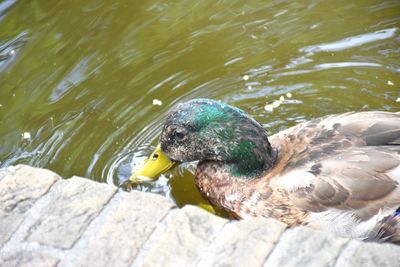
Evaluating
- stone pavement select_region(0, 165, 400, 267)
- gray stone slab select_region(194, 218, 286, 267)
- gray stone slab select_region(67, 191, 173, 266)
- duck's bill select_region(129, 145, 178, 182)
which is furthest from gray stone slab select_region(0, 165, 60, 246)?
duck's bill select_region(129, 145, 178, 182)

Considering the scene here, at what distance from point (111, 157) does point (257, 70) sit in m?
1.55

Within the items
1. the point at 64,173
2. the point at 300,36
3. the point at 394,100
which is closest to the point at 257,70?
the point at 300,36

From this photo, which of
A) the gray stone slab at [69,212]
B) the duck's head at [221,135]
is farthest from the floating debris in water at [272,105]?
the gray stone slab at [69,212]

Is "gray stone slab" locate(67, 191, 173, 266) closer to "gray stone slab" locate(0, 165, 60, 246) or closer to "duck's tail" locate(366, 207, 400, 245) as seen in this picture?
"gray stone slab" locate(0, 165, 60, 246)

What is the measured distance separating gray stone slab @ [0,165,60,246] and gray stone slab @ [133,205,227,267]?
58cm

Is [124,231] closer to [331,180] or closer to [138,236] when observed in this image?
[138,236]

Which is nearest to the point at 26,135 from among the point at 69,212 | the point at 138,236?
the point at 69,212

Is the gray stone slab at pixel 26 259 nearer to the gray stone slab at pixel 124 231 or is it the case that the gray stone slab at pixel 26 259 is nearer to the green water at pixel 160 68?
the gray stone slab at pixel 124 231

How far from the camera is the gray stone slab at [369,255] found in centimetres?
204

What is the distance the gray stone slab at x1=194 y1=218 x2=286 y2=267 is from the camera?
2.19 metres

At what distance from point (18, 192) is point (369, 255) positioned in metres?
1.50

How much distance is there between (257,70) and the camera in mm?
5305

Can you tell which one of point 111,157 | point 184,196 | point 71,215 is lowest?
point 184,196

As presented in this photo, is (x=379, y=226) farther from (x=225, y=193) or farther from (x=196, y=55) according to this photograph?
(x=196, y=55)
